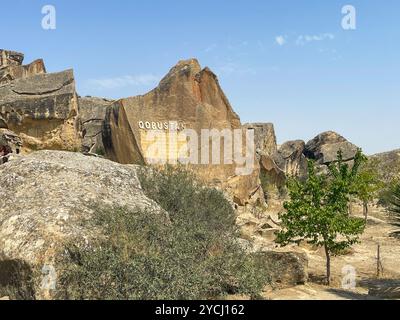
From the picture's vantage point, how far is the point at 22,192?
8.64 metres

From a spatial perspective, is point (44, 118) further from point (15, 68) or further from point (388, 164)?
point (388, 164)

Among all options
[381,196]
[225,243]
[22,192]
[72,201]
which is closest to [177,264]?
[225,243]

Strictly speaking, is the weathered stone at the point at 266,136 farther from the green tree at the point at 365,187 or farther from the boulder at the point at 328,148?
the green tree at the point at 365,187

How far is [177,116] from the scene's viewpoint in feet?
81.9

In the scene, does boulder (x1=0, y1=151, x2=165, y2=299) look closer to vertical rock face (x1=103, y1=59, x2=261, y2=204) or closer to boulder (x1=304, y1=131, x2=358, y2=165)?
vertical rock face (x1=103, y1=59, x2=261, y2=204)

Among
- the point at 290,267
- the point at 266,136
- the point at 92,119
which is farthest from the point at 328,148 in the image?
the point at 290,267

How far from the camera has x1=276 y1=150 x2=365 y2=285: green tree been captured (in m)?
13.8

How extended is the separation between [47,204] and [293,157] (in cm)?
4957

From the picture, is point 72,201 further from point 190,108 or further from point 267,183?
point 267,183

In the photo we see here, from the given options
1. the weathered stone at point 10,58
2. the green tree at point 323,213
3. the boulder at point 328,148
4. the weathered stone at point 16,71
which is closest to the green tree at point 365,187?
the green tree at point 323,213

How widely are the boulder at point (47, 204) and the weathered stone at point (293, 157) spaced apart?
4469 centimetres

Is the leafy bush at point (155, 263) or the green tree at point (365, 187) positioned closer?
the leafy bush at point (155, 263)

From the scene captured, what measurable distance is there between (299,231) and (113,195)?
7599 mm

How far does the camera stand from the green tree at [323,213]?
13.8 m
